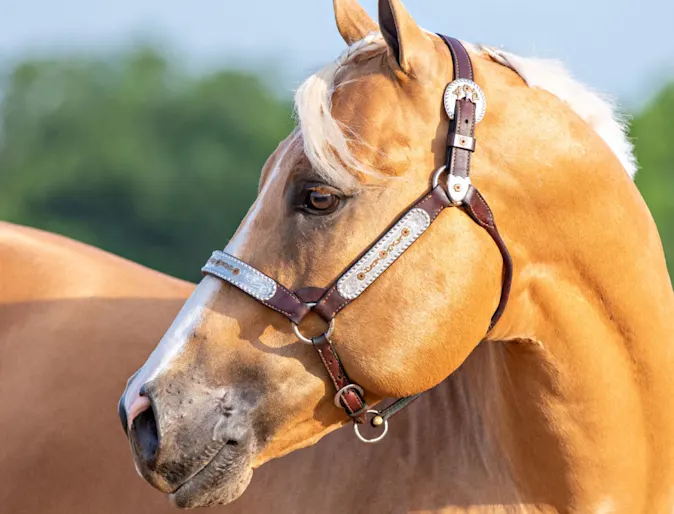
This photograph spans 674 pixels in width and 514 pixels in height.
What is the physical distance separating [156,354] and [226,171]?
34834 mm

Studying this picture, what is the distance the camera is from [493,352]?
9.91ft

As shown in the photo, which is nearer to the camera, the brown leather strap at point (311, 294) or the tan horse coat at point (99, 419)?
the brown leather strap at point (311, 294)

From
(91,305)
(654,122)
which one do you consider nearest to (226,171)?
(654,122)

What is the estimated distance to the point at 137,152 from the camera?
127 feet

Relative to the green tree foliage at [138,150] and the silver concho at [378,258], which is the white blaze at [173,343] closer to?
the silver concho at [378,258]

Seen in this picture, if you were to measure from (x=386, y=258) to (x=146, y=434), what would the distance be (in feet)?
2.66

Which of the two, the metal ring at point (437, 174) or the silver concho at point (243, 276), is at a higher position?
the metal ring at point (437, 174)

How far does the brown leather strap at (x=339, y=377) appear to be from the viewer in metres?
2.66

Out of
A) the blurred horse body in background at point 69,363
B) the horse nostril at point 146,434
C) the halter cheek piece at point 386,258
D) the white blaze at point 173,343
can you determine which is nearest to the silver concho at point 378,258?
the halter cheek piece at point 386,258

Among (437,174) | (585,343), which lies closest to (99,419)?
(437,174)

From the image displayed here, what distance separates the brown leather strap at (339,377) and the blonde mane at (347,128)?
454 mm

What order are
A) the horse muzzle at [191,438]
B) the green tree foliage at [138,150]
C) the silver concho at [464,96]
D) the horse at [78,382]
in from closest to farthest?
the horse muzzle at [191,438], the silver concho at [464,96], the horse at [78,382], the green tree foliage at [138,150]

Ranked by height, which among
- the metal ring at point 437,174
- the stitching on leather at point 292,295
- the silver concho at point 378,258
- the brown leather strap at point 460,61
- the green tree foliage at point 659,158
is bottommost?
the green tree foliage at point 659,158

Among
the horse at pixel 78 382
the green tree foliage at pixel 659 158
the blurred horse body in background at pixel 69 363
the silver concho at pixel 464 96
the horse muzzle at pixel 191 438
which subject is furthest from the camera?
the green tree foliage at pixel 659 158
